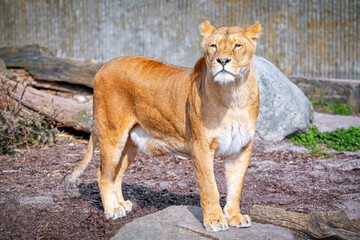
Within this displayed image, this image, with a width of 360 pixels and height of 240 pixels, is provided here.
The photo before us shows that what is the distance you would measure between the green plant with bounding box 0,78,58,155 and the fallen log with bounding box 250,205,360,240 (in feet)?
15.6

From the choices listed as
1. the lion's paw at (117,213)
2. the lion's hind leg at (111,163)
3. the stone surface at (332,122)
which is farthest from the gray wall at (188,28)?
the lion's paw at (117,213)

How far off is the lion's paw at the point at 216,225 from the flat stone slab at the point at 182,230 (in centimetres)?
4

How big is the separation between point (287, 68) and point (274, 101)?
348 centimetres

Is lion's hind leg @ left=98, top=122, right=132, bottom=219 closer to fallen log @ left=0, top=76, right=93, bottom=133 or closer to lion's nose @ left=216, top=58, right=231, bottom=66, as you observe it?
lion's nose @ left=216, top=58, right=231, bottom=66

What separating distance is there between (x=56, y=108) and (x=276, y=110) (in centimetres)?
384

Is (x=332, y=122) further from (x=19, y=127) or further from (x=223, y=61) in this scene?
(x=223, y=61)

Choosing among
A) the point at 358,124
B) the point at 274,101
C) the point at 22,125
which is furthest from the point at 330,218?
the point at 358,124

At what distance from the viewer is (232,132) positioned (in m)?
3.74

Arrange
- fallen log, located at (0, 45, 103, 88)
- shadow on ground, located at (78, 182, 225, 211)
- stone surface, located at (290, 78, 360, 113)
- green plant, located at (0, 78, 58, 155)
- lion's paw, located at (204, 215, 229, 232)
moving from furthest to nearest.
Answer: stone surface, located at (290, 78, 360, 113), fallen log, located at (0, 45, 103, 88), green plant, located at (0, 78, 58, 155), shadow on ground, located at (78, 182, 225, 211), lion's paw, located at (204, 215, 229, 232)

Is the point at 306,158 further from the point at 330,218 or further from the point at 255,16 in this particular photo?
the point at 255,16

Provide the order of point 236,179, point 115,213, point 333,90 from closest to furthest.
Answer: point 236,179, point 115,213, point 333,90

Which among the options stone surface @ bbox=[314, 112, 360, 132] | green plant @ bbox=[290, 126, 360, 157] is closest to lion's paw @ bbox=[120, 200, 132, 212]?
green plant @ bbox=[290, 126, 360, 157]

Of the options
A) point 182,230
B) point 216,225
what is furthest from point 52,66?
point 216,225

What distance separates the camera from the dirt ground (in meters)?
4.37
